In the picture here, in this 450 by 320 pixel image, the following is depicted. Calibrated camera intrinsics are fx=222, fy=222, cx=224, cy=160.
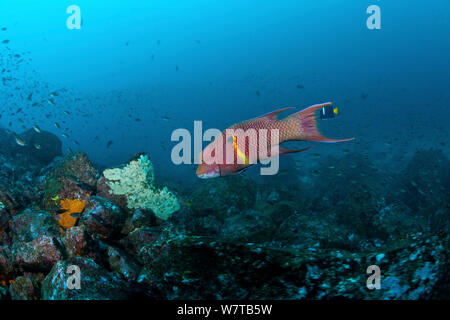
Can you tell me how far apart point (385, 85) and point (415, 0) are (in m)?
35.6

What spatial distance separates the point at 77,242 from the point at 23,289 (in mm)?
724

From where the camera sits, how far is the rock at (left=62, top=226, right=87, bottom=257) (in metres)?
3.26

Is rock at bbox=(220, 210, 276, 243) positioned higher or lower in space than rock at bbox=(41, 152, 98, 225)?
lower

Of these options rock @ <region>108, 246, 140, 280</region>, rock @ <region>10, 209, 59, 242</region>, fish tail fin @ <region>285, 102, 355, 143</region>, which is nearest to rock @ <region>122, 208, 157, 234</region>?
rock @ <region>108, 246, 140, 280</region>

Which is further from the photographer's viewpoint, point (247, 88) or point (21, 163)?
point (247, 88)

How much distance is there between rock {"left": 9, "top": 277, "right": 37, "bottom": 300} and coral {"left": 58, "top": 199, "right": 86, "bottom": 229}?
2004 millimetres

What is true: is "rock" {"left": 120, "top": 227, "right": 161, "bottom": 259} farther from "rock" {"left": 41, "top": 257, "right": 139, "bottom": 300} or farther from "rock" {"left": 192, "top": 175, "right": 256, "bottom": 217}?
"rock" {"left": 192, "top": 175, "right": 256, "bottom": 217}

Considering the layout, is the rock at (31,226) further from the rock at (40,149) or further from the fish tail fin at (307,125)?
the rock at (40,149)

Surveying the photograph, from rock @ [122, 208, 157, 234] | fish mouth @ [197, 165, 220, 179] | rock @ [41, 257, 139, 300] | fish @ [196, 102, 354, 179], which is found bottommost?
rock @ [41, 257, 139, 300]

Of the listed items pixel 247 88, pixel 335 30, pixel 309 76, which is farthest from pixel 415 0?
pixel 247 88

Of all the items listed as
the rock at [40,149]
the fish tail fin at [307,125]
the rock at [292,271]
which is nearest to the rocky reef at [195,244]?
the rock at [292,271]

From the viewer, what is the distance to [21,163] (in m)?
11.1

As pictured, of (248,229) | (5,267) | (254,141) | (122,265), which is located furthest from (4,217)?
(254,141)

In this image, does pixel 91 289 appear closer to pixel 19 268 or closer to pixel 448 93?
pixel 19 268
